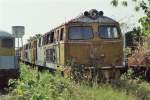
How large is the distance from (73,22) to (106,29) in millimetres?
1309

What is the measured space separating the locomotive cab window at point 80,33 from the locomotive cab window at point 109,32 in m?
0.42

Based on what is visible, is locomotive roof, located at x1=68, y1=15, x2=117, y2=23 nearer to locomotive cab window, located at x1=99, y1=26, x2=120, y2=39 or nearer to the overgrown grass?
locomotive cab window, located at x1=99, y1=26, x2=120, y2=39

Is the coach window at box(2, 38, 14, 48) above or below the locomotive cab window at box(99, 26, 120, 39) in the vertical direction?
below

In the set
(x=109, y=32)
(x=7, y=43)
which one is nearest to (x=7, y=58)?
(x=7, y=43)

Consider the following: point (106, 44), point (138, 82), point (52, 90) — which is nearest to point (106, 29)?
point (106, 44)

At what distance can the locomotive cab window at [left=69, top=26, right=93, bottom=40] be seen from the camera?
1922cm

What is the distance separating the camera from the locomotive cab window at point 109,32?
1947 cm

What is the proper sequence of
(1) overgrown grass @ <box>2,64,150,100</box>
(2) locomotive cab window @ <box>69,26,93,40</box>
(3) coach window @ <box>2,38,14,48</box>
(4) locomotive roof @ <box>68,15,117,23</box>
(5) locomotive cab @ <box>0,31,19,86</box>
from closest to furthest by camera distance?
1. (1) overgrown grass @ <box>2,64,150,100</box>
2. (2) locomotive cab window @ <box>69,26,93,40</box>
3. (4) locomotive roof @ <box>68,15,117,23</box>
4. (5) locomotive cab @ <box>0,31,19,86</box>
5. (3) coach window @ <box>2,38,14,48</box>

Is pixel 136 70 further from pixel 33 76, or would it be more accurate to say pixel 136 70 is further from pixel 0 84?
pixel 33 76

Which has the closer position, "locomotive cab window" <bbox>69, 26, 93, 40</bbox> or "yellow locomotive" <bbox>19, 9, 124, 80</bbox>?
"yellow locomotive" <bbox>19, 9, 124, 80</bbox>

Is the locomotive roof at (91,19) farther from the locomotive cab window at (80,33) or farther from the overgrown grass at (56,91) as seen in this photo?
the overgrown grass at (56,91)

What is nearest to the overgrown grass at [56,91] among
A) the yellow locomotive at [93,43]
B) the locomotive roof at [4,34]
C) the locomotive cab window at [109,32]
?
the yellow locomotive at [93,43]

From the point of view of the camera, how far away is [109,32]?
1956cm

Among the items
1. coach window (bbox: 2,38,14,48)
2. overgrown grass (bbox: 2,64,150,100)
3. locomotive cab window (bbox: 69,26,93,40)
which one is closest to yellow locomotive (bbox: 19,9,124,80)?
locomotive cab window (bbox: 69,26,93,40)
